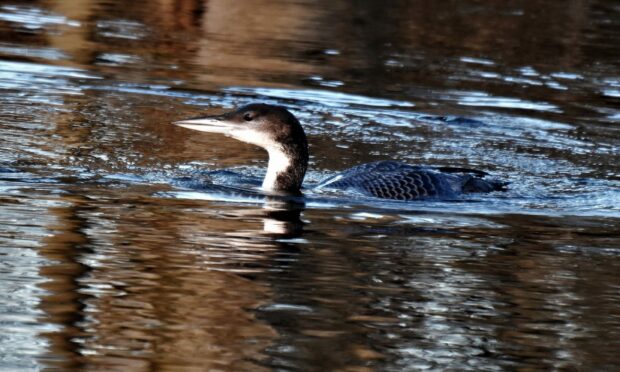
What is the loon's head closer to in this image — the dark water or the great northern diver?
the great northern diver

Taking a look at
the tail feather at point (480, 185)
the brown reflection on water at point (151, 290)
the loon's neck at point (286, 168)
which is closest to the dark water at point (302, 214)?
the brown reflection on water at point (151, 290)

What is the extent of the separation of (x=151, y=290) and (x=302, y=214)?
240 cm

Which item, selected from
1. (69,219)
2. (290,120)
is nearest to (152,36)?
(290,120)

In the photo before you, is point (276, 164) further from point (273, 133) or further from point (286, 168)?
point (273, 133)

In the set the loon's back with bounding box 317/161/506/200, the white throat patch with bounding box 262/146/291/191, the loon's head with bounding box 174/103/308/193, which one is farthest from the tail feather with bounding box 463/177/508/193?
the white throat patch with bounding box 262/146/291/191

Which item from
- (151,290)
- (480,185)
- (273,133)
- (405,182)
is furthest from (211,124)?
(151,290)

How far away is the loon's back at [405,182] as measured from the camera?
8.90 meters

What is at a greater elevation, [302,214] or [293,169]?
[293,169]

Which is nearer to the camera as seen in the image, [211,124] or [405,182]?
[211,124]

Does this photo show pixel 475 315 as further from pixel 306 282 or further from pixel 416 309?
pixel 306 282

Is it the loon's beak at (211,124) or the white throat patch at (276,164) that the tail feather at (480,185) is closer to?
the white throat patch at (276,164)

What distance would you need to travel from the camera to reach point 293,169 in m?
9.02

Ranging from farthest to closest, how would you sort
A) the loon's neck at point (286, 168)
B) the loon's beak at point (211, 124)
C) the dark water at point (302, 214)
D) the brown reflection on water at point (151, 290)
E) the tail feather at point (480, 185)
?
the tail feather at point (480, 185), the loon's neck at point (286, 168), the loon's beak at point (211, 124), the dark water at point (302, 214), the brown reflection on water at point (151, 290)

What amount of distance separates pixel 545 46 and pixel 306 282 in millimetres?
12317
